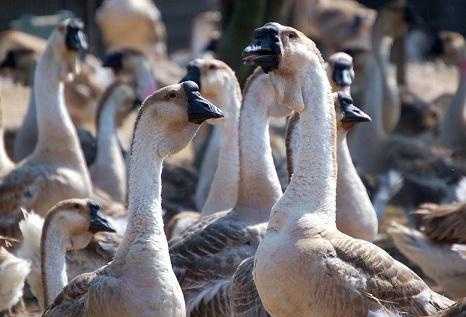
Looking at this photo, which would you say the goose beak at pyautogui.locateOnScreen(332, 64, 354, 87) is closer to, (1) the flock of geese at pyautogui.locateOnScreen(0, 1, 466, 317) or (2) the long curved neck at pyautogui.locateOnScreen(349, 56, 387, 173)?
(1) the flock of geese at pyautogui.locateOnScreen(0, 1, 466, 317)

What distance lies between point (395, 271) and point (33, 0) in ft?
56.3

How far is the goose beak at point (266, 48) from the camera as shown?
755 cm

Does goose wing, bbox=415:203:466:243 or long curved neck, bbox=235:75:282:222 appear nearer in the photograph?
long curved neck, bbox=235:75:282:222

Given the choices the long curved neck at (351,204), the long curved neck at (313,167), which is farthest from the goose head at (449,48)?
the long curved neck at (313,167)

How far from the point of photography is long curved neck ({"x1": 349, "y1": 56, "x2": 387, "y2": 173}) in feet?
51.2

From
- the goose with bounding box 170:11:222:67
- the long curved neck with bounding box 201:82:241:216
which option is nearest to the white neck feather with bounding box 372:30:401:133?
the goose with bounding box 170:11:222:67

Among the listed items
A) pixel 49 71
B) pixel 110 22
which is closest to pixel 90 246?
pixel 49 71

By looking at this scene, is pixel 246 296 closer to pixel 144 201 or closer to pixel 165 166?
pixel 144 201

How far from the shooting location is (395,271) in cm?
762

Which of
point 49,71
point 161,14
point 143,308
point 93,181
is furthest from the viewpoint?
point 161,14

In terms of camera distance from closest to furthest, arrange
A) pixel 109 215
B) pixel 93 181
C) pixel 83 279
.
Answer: pixel 83 279
pixel 109 215
pixel 93 181

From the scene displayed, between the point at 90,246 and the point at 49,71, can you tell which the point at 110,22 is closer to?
the point at 49,71

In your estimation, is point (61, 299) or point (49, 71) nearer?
point (61, 299)

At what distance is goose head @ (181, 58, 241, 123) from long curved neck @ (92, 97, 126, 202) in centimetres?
295
